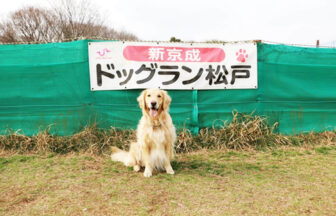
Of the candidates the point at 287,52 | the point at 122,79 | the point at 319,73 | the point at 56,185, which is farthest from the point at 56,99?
the point at 319,73

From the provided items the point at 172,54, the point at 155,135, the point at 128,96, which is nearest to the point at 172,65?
the point at 172,54

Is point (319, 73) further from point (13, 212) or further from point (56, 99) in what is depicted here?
point (13, 212)

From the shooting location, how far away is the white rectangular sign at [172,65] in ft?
14.3

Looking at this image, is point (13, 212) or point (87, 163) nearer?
point (13, 212)

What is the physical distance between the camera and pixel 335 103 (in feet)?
16.3

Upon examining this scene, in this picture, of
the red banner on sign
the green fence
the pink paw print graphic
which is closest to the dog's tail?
the green fence

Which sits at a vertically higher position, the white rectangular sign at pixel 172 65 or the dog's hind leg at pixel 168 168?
the white rectangular sign at pixel 172 65

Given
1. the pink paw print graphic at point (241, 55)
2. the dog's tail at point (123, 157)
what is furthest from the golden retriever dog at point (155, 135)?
the pink paw print graphic at point (241, 55)

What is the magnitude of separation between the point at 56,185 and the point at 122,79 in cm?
212

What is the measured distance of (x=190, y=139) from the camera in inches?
173

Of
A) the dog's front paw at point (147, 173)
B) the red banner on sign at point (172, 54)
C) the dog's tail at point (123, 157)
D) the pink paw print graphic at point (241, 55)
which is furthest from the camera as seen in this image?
the pink paw print graphic at point (241, 55)

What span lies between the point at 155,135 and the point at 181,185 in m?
0.79

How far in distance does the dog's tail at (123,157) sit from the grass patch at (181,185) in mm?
120

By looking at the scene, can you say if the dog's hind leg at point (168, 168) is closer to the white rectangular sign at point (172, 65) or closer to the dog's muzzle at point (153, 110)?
the dog's muzzle at point (153, 110)
